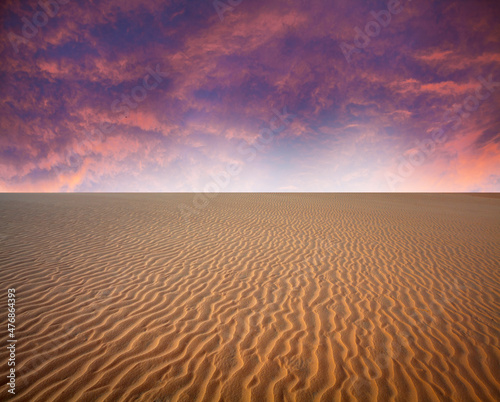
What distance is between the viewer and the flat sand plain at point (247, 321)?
8.96ft

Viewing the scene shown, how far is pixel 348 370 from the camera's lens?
3.00 meters

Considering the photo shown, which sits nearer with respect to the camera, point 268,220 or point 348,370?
point 348,370

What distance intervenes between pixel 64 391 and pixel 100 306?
5.84 feet

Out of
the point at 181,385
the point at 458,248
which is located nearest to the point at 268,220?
the point at 458,248

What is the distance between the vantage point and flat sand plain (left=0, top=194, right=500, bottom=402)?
8.96 feet

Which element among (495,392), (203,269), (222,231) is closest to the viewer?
(495,392)

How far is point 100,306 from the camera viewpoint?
4.15 m

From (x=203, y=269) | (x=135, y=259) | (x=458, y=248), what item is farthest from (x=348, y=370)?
(x=458, y=248)

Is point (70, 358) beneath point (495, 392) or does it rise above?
above

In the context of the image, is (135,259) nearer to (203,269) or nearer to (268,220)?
(203,269)

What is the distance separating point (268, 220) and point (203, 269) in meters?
8.02

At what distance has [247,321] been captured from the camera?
13.0 feet

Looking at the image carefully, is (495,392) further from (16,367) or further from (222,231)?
(222,231)

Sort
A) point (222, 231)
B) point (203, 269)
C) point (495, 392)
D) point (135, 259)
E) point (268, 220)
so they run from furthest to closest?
point (268, 220), point (222, 231), point (135, 259), point (203, 269), point (495, 392)
